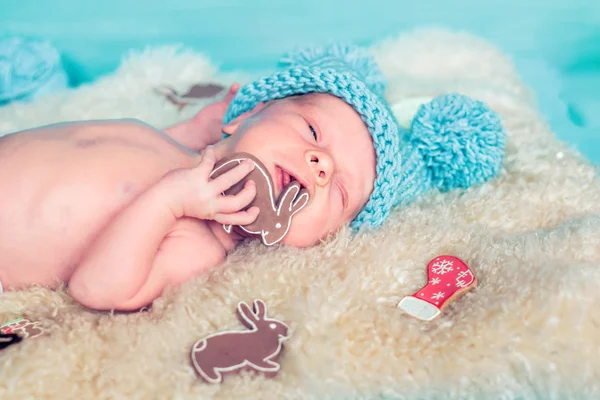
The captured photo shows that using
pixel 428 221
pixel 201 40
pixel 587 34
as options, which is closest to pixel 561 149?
pixel 428 221

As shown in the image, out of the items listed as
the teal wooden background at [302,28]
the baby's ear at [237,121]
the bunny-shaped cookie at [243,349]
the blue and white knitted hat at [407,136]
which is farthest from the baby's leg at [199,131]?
the teal wooden background at [302,28]

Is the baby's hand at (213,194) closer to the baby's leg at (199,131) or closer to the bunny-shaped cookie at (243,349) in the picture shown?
the bunny-shaped cookie at (243,349)

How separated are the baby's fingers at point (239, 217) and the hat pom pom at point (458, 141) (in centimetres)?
57

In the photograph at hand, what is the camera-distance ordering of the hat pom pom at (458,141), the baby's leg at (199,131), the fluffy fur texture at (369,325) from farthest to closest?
the baby's leg at (199,131) < the hat pom pom at (458,141) < the fluffy fur texture at (369,325)

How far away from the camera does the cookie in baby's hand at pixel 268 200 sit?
1.17 meters

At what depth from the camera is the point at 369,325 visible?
1029 mm

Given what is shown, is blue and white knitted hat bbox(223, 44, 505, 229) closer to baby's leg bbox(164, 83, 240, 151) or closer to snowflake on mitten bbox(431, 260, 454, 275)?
baby's leg bbox(164, 83, 240, 151)

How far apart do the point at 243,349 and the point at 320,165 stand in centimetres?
42

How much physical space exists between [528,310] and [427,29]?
172cm

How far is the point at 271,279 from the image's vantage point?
1.11m

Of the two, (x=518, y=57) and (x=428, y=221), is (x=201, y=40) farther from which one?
(x=428, y=221)

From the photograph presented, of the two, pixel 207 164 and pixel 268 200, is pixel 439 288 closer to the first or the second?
pixel 268 200

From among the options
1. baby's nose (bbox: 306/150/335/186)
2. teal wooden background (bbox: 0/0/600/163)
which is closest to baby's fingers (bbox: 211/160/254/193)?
baby's nose (bbox: 306/150/335/186)

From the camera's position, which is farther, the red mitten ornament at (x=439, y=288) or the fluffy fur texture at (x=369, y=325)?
the red mitten ornament at (x=439, y=288)
